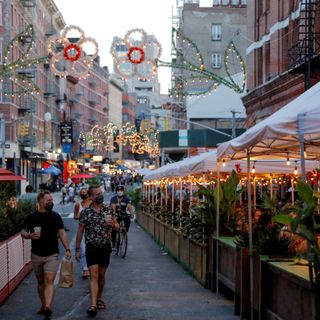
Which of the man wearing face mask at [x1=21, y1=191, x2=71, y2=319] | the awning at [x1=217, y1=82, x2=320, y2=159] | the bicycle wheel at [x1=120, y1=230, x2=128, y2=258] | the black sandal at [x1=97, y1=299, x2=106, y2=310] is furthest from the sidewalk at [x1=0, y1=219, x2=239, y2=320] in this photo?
the awning at [x1=217, y1=82, x2=320, y2=159]

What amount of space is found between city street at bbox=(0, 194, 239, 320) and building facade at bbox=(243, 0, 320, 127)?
36.0 ft

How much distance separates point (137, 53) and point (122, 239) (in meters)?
6.00

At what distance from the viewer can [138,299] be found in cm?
1246

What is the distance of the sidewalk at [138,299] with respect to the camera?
1109cm

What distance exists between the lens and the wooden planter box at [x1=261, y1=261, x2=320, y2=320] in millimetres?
7566

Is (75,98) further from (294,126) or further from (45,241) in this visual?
(294,126)

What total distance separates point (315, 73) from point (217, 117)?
31810mm

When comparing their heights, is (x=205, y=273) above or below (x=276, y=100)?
below

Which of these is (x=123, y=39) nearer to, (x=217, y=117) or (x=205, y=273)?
(x=205, y=273)

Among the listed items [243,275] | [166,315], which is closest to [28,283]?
[166,315]

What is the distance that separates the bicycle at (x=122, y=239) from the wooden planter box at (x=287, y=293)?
33.0ft

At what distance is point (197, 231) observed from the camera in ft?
49.0

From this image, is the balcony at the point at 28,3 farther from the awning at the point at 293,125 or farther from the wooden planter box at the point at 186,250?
the awning at the point at 293,125

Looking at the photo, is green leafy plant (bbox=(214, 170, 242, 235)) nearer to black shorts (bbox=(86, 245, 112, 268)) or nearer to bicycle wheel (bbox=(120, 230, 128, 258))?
black shorts (bbox=(86, 245, 112, 268))
